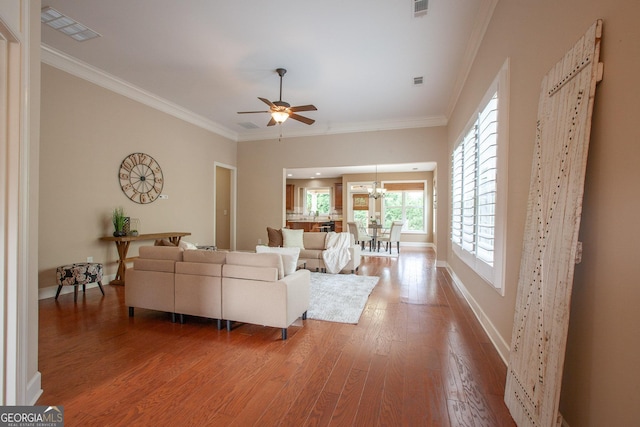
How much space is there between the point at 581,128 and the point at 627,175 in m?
0.30

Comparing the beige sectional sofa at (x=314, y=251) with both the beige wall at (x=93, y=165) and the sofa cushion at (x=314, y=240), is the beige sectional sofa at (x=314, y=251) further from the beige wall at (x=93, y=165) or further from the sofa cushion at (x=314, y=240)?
the beige wall at (x=93, y=165)

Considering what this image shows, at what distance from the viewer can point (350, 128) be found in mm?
7133

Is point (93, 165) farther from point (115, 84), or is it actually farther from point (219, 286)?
point (219, 286)

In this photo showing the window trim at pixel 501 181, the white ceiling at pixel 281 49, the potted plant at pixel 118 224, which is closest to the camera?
the window trim at pixel 501 181

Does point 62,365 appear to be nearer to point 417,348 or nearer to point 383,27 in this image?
point 417,348

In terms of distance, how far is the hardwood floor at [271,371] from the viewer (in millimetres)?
1736

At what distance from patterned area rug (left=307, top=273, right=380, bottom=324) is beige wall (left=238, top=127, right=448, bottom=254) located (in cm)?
273

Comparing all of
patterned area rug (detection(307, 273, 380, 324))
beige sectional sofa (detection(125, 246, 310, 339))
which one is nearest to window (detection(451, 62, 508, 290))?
patterned area rug (detection(307, 273, 380, 324))

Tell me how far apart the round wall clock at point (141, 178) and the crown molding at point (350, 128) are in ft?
8.51

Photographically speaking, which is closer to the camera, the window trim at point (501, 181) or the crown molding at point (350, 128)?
the window trim at point (501, 181)

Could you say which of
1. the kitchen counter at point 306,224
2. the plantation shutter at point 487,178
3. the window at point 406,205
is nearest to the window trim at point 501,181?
the plantation shutter at point 487,178

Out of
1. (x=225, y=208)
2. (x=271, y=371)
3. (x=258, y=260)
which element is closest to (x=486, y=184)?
(x=258, y=260)

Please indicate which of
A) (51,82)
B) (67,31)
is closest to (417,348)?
(67,31)

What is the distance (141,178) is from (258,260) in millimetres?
3817
